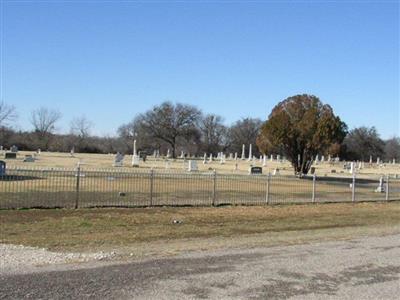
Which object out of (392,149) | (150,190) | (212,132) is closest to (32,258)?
(150,190)

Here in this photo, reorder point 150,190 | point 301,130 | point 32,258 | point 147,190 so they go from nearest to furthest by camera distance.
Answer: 1. point 32,258
2. point 150,190
3. point 147,190
4. point 301,130

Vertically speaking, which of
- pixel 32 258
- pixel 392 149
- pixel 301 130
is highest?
pixel 392 149

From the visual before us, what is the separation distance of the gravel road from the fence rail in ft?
34.7

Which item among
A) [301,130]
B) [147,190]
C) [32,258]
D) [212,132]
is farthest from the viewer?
[212,132]

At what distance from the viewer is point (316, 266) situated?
27.7 feet

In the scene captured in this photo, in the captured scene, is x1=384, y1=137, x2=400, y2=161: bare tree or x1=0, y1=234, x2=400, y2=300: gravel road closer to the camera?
x1=0, y1=234, x2=400, y2=300: gravel road

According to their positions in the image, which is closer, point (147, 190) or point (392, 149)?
point (147, 190)

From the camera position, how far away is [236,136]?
163 meters

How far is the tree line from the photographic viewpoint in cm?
4438

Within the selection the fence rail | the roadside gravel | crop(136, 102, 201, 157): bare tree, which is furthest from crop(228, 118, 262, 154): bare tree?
the roadside gravel

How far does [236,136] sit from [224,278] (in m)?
156

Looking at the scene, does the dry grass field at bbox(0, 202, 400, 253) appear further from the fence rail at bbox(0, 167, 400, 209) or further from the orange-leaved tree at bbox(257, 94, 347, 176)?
the orange-leaved tree at bbox(257, 94, 347, 176)

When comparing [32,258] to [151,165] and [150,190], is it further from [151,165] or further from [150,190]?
[151,165]

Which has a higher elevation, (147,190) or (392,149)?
(392,149)
